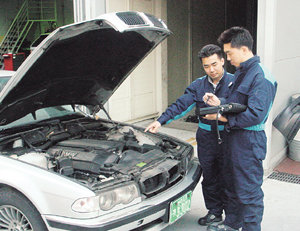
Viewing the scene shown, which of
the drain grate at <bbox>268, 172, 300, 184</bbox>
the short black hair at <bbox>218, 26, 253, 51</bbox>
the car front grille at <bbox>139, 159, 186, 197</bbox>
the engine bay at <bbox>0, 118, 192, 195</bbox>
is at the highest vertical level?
the short black hair at <bbox>218, 26, 253, 51</bbox>

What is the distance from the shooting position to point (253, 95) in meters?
2.95

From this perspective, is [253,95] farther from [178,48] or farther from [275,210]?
[178,48]

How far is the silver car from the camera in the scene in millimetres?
2658

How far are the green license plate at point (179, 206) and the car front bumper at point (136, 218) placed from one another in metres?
0.03

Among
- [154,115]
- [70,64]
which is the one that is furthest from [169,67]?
[70,64]

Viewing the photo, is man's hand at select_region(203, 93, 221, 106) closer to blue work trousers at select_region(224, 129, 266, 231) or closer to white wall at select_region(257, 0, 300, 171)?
blue work trousers at select_region(224, 129, 266, 231)

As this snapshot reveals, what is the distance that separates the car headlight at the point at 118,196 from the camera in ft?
8.72

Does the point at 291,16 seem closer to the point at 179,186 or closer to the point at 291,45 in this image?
the point at 291,45

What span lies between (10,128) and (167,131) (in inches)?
155

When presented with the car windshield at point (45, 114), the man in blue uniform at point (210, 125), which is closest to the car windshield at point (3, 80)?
the car windshield at point (45, 114)

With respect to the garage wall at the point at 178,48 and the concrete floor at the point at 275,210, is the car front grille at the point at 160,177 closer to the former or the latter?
the concrete floor at the point at 275,210

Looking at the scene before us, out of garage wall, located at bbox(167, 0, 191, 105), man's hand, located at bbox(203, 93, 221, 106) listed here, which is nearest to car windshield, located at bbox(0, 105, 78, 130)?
man's hand, located at bbox(203, 93, 221, 106)

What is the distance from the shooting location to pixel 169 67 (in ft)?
28.2

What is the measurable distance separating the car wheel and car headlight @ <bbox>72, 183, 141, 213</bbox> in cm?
35
